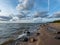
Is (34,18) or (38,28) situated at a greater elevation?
(34,18)

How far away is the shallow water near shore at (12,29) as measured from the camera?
4.32 m

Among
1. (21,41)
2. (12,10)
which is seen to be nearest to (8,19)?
(12,10)

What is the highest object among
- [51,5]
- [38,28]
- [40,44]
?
[51,5]

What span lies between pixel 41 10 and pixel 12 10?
80cm

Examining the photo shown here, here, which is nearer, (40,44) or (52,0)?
(40,44)

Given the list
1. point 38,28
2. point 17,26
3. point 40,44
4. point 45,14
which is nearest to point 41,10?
point 45,14

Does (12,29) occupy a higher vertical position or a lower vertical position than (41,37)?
higher

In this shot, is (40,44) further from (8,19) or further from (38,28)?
(8,19)

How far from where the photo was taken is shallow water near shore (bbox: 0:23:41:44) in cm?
432

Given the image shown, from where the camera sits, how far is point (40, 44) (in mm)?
3768

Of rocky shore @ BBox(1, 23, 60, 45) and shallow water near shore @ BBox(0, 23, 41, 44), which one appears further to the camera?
shallow water near shore @ BBox(0, 23, 41, 44)

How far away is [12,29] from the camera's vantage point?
14.2ft

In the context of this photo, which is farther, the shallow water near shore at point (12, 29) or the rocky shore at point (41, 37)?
the shallow water near shore at point (12, 29)

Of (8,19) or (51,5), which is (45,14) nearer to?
(51,5)
